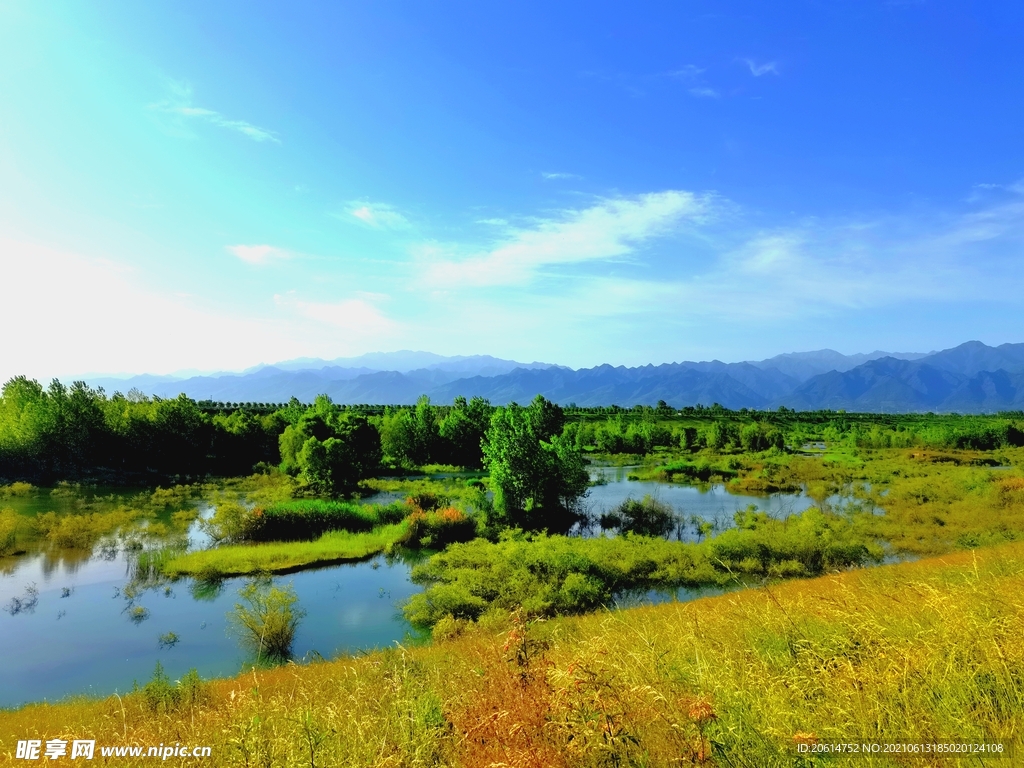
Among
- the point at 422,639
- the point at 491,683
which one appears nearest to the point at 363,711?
the point at 491,683

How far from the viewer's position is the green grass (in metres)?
29.1

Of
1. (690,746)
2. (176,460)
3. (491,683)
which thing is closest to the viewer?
(690,746)

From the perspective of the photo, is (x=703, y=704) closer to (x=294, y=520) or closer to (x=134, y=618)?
(x=134, y=618)

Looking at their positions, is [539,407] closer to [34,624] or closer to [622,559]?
[622,559]

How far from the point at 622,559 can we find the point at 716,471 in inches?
1582

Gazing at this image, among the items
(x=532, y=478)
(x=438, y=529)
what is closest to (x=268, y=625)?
(x=438, y=529)

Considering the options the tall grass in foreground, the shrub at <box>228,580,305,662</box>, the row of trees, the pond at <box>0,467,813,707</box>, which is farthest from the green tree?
the row of trees

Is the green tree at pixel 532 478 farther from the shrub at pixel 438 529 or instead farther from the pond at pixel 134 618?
the pond at pixel 134 618

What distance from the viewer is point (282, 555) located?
105ft

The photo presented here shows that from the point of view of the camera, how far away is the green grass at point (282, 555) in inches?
Result: 1145

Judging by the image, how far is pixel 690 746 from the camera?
12.2 feet

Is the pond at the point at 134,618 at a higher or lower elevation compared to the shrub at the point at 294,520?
lower

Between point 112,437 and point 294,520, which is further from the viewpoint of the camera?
point 112,437

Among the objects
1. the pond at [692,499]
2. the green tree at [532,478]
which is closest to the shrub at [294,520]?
the green tree at [532,478]
